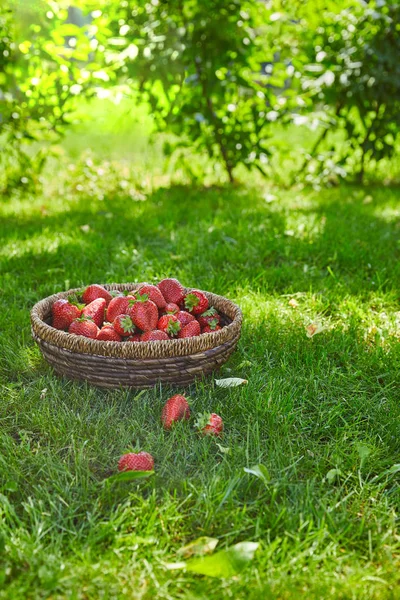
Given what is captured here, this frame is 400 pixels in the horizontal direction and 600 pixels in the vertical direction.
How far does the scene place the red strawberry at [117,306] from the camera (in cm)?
213

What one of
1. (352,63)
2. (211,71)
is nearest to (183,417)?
(211,71)

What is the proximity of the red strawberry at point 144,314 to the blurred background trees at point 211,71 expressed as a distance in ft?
8.99

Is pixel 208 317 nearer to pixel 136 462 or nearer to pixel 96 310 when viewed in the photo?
pixel 96 310

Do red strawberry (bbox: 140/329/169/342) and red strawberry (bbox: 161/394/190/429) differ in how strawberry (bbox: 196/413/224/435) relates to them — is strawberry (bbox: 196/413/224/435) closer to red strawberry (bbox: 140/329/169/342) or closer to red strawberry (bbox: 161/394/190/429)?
red strawberry (bbox: 161/394/190/429)

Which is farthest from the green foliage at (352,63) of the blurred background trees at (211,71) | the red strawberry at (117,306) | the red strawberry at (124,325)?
the red strawberry at (124,325)

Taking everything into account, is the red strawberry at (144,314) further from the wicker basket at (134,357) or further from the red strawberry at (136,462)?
the red strawberry at (136,462)

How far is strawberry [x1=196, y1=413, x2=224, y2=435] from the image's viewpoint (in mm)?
1824

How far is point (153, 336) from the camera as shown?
2020 millimetres

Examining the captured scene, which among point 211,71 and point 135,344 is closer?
point 135,344

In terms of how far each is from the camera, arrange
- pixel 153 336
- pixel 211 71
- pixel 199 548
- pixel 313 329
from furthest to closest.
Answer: pixel 211 71 < pixel 313 329 < pixel 153 336 < pixel 199 548

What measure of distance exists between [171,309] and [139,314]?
156 mm

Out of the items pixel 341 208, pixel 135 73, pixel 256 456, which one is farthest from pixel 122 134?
pixel 256 456

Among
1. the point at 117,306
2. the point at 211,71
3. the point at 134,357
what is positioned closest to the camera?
the point at 134,357

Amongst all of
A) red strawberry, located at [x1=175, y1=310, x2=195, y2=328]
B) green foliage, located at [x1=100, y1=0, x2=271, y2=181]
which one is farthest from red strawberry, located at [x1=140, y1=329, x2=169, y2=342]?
green foliage, located at [x1=100, y1=0, x2=271, y2=181]
